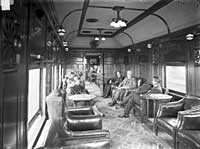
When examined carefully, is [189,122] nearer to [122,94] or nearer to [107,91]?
[122,94]

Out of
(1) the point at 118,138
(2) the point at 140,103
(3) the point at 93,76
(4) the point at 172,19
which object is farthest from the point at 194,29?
Result: (3) the point at 93,76

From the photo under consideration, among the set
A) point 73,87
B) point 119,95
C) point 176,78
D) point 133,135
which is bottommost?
point 133,135

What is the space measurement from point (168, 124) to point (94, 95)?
6.91 ft

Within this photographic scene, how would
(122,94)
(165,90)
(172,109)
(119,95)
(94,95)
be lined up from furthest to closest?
(119,95) → (122,94) → (165,90) → (94,95) → (172,109)

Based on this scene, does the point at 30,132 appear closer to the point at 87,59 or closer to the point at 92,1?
the point at 92,1

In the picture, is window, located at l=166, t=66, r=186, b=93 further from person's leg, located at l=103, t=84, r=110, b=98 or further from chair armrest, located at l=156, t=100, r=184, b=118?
person's leg, located at l=103, t=84, r=110, b=98

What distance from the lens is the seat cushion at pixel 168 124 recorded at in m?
2.84

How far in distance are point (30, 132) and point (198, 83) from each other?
3.61 metres

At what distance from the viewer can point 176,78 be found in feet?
14.6

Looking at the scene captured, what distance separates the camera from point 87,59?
8773 mm

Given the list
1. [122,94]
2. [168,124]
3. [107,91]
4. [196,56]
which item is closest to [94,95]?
[122,94]

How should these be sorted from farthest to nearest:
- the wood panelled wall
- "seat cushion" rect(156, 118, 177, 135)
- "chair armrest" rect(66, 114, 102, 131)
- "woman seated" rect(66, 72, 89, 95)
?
"woman seated" rect(66, 72, 89, 95), the wood panelled wall, "seat cushion" rect(156, 118, 177, 135), "chair armrest" rect(66, 114, 102, 131)

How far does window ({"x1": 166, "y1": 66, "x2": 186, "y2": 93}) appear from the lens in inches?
164

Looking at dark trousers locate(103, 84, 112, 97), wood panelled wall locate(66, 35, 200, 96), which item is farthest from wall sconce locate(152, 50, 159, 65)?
dark trousers locate(103, 84, 112, 97)
